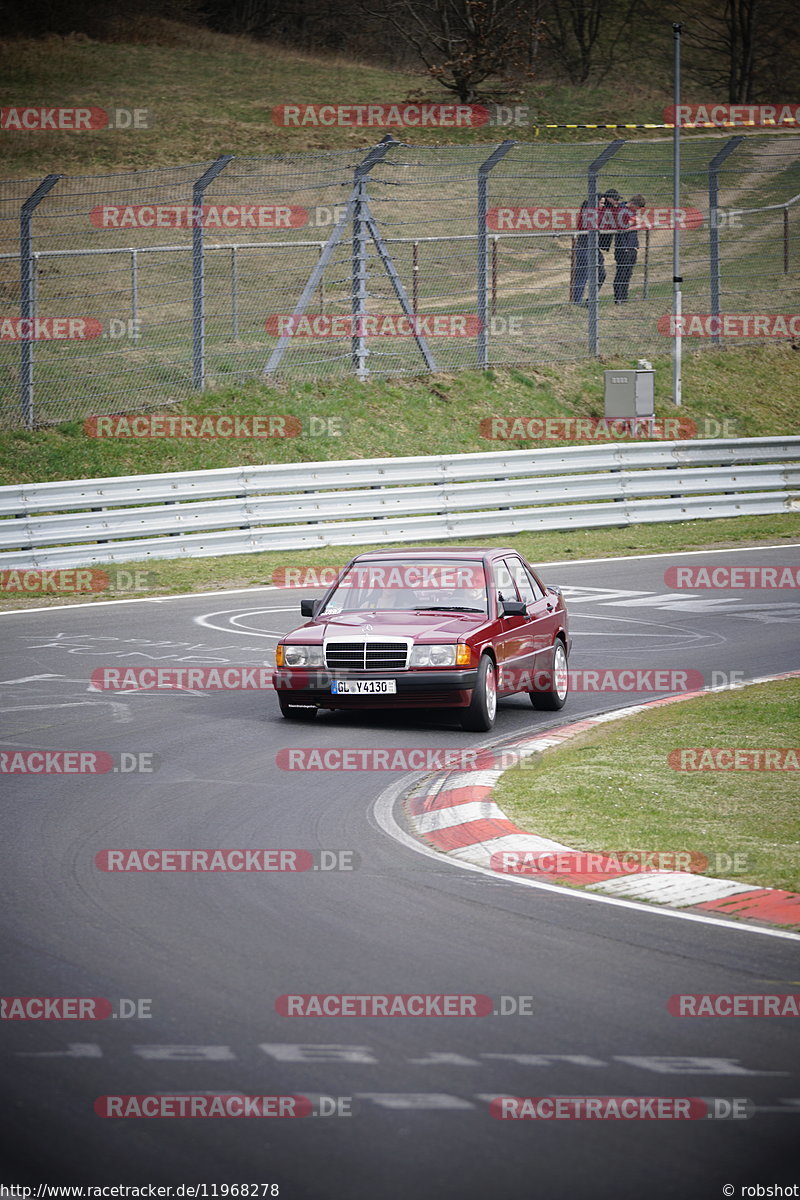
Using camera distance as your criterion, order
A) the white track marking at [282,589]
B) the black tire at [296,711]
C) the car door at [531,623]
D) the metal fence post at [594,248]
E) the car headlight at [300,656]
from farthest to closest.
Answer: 1. the metal fence post at [594,248]
2. the white track marking at [282,589]
3. the car door at [531,623]
4. the black tire at [296,711]
5. the car headlight at [300,656]

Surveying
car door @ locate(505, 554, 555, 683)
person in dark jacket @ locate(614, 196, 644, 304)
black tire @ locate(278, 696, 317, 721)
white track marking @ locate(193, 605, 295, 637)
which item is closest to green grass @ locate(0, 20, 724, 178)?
person in dark jacket @ locate(614, 196, 644, 304)

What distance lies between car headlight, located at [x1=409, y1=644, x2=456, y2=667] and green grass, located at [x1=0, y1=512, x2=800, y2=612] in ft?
24.5

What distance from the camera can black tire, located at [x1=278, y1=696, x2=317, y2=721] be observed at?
12609 mm

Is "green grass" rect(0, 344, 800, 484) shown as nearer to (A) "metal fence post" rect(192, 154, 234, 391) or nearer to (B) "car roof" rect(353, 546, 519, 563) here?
(A) "metal fence post" rect(192, 154, 234, 391)

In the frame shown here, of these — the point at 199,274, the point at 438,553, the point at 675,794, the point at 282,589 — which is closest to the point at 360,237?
the point at 199,274

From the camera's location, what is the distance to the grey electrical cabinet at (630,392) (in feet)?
95.4

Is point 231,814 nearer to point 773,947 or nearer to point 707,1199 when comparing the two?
point 773,947

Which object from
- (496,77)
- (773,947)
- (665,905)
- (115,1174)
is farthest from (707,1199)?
(496,77)

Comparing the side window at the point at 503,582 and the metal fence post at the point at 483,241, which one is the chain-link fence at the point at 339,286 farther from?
the side window at the point at 503,582

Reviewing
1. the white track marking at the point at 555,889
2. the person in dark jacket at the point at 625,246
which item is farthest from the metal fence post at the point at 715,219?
the white track marking at the point at 555,889

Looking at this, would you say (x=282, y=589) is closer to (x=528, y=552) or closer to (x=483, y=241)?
(x=528, y=552)

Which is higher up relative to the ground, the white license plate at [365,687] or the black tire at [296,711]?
the white license plate at [365,687]

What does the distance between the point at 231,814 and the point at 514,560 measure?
5.30 meters

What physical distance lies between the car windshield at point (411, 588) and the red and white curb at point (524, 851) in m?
1.77
